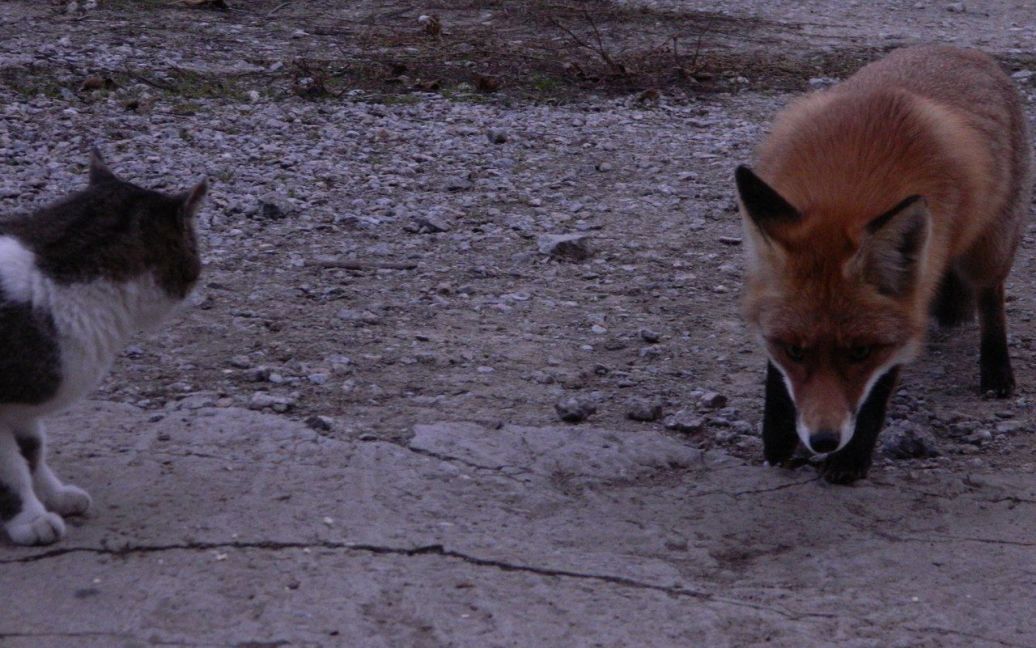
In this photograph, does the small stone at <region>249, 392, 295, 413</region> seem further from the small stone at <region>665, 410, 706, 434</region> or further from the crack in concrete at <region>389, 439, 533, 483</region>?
the small stone at <region>665, 410, 706, 434</region>

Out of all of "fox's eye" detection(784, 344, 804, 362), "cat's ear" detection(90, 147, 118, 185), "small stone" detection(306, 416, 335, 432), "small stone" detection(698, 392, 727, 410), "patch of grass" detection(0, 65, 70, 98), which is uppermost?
"cat's ear" detection(90, 147, 118, 185)

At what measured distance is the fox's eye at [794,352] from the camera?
3.82 m

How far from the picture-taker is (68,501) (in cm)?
359

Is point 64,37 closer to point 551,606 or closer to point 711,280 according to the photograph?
point 711,280

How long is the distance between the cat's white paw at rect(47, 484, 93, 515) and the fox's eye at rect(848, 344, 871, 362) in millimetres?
2499

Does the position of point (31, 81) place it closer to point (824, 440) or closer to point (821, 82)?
point (821, 82)

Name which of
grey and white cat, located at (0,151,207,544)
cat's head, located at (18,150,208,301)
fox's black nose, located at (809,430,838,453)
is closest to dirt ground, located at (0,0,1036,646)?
grey and white cat, located at (0,151,207,544)

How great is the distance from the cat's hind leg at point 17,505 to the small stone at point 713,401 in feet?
8.31

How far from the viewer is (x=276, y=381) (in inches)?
182

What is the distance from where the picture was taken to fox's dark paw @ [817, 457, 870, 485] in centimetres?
419

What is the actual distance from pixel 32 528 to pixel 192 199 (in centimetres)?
118

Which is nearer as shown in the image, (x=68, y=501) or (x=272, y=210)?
(x=68, y=501)

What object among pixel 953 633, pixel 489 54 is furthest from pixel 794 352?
pixel 489 54

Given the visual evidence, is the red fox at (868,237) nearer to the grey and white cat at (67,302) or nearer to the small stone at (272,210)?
the grey and white cat at (67,302)
